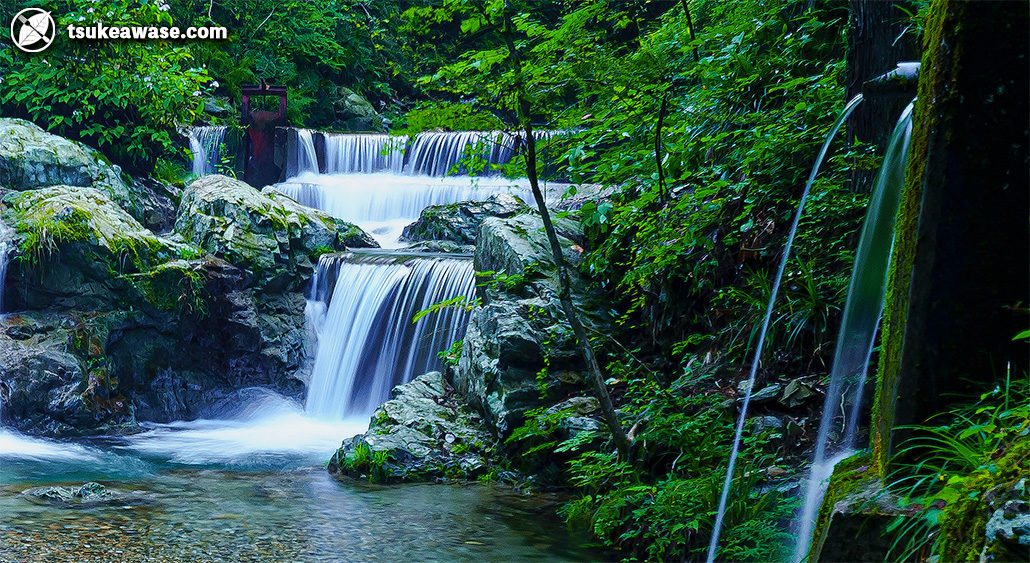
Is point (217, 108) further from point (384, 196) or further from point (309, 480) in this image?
point (309, 480)

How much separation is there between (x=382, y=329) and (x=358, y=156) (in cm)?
721

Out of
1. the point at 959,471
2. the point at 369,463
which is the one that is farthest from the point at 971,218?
the point at 369,463

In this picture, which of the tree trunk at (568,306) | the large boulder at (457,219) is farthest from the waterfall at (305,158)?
the tree trunk at (568,306)

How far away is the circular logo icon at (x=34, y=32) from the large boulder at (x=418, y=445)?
30.8 feet

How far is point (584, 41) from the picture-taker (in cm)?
520

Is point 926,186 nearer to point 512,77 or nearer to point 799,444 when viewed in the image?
point 799,444

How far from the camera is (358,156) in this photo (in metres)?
17.0

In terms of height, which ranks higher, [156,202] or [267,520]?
[156,202]

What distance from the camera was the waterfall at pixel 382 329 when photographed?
10.1 metres

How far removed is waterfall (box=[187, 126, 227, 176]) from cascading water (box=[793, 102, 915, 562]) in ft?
45.6

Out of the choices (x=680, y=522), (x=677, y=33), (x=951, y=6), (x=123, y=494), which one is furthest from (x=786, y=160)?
(x=123, y=494)

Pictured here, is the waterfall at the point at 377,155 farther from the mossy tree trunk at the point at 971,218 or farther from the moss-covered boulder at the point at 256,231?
the mossy tree trunk at the point at 971,218

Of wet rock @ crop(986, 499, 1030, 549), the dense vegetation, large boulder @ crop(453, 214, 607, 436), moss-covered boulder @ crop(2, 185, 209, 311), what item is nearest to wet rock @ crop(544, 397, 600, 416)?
the dense vegetation

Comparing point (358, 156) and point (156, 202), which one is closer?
point (156, 202)
